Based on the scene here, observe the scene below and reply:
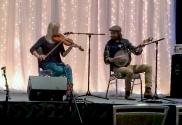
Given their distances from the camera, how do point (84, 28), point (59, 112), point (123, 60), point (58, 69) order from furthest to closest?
point (84, 28) < point (123, 60) < point (58, 69) < point (59, 112)

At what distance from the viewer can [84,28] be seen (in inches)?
273

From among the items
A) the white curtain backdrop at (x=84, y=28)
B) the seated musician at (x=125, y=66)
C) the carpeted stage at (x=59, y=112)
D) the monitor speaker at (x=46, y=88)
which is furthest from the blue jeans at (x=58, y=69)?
the white curtain backdrop at (x=84, y=28)

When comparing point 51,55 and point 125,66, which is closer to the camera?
point 51,55

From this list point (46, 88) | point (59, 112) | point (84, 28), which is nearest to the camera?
point (59, 112)

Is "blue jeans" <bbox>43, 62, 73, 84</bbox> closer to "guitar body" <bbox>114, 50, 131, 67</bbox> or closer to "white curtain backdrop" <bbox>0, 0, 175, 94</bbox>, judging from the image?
"guitar body" <bbox>114, 50, 131, 67</bbox>

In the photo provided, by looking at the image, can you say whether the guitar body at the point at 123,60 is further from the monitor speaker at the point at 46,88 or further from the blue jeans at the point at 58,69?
the monitor speaker at the point at 46,88

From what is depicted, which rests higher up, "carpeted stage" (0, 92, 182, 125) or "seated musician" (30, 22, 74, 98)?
"seated musician" (30, 22, 74, 98)

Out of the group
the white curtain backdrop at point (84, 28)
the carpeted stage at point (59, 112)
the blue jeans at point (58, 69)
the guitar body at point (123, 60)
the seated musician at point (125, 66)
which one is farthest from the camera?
the white curtain backdrop at point (84, 28)

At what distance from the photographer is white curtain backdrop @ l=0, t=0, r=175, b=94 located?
6805mm

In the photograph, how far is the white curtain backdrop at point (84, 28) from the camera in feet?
22.3

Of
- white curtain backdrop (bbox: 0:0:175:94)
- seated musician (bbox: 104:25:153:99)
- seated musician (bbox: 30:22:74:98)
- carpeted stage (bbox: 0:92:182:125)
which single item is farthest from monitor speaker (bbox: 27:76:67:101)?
white curtain backdrop (bbox: 0:0:175:94)

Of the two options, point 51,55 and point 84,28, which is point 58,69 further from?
point 84,28

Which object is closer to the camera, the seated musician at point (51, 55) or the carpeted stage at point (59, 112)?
the carpeted stage at point (59, 112)

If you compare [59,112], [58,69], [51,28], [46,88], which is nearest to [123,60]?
[58,69]
